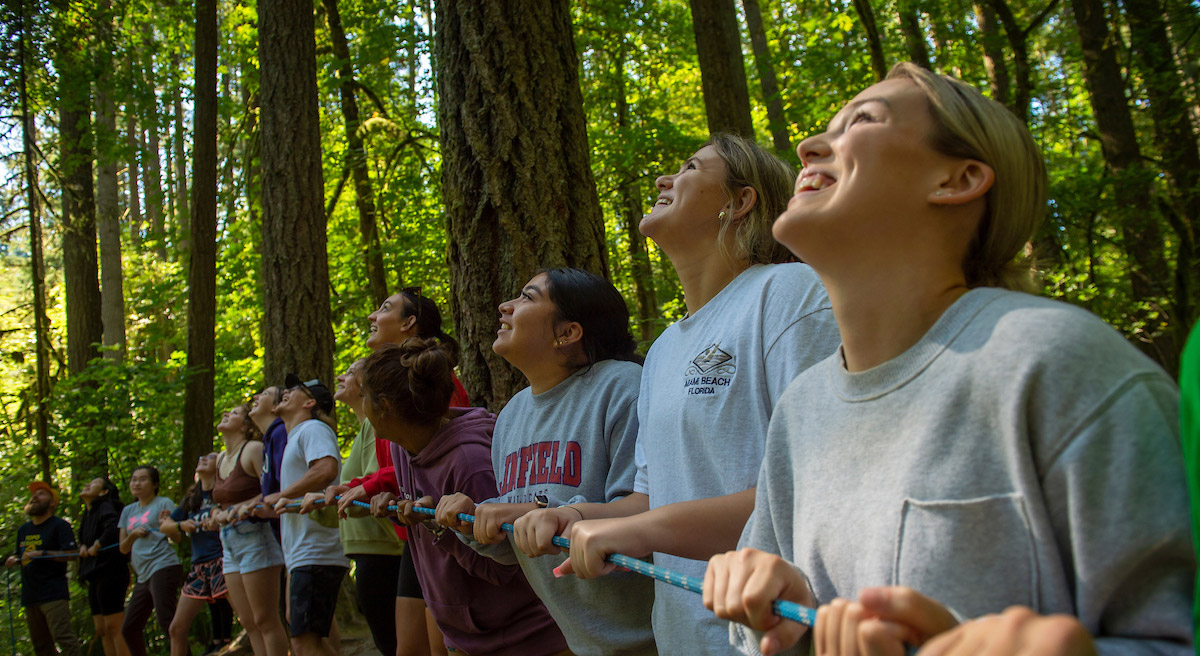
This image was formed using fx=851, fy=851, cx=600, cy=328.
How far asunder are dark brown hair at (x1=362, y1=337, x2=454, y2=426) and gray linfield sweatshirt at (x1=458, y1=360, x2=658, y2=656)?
43 cm

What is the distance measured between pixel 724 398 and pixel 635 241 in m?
17.3

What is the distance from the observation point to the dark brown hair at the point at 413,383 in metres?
3.54

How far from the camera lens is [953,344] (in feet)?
4.24

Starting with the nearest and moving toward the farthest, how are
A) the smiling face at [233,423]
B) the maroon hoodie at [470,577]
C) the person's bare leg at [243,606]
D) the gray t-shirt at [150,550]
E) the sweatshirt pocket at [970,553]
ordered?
1. the sweatshirt pocket at [970,553]
2. the maroon hoodie at [470,577]
3. the person's bare leg at [243,606]
4. the smiling face at [233,423]
5. the gray t-shirt at [150,550]

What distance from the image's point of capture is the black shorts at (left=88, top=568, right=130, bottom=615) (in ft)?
29.4

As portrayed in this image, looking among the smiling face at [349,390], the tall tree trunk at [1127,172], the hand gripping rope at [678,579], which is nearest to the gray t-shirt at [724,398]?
the hand gripping rope at [678,579]

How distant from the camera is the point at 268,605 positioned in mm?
6285

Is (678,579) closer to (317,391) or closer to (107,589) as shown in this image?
(317,391)

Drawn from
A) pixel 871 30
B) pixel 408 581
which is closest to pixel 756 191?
pixel 408 581

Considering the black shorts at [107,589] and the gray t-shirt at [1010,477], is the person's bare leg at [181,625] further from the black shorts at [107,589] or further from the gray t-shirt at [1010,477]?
the gray t-shirt at [1010,477]

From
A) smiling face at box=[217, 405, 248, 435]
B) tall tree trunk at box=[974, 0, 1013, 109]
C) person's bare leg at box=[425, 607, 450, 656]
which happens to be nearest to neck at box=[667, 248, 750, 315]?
person's bare leg at box=[425, 607, 450, 656]

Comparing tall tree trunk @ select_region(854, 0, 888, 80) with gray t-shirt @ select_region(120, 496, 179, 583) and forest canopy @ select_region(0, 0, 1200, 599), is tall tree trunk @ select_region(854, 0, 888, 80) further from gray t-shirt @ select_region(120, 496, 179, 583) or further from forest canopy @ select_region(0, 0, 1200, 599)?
gray t-shirt @ select_region(120, 496, 179, 583)

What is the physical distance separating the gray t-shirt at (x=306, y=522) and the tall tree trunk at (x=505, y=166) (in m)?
1.74

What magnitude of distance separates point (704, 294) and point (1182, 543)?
158 cm
